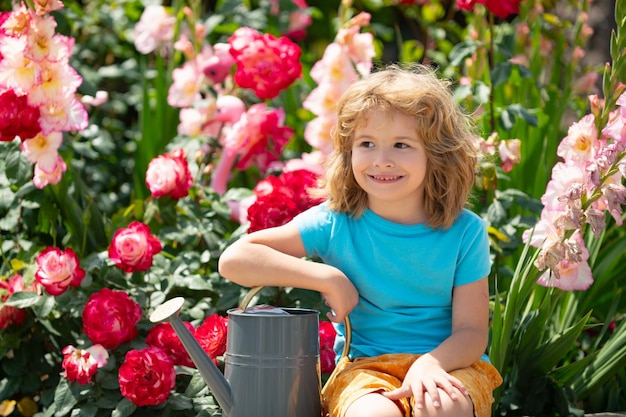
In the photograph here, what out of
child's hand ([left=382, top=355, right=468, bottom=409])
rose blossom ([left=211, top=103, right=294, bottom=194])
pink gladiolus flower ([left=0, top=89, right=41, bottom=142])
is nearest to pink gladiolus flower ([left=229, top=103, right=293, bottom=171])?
rose blossom ([left=211, top=103, right=294, bottom=194])

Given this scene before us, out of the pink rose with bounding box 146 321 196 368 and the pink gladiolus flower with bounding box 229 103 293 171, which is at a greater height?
the pink gladiolus flower with bounding box 229 103 293 171

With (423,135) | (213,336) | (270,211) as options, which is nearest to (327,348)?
(213,336)

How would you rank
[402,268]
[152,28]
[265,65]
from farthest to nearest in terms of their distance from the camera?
[152,28] → [265,65] → [402,268]

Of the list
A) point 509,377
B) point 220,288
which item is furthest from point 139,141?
point 509,377

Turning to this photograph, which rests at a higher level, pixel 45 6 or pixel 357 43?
pixel 45 6

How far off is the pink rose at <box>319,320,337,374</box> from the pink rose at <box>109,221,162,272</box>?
459 mm

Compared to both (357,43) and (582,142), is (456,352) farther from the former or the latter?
(357,43)

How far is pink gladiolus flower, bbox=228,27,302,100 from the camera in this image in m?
2.61

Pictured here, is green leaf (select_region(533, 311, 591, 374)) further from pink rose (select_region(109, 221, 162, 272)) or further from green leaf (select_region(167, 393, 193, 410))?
pink rose (select_region(109, 221, 162, 272))

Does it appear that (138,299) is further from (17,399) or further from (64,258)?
(17,399)

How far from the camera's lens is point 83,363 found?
2.03m

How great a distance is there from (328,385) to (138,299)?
24.8 inches

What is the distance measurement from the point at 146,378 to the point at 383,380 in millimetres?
554

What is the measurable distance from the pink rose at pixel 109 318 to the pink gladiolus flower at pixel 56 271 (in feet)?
0.31
